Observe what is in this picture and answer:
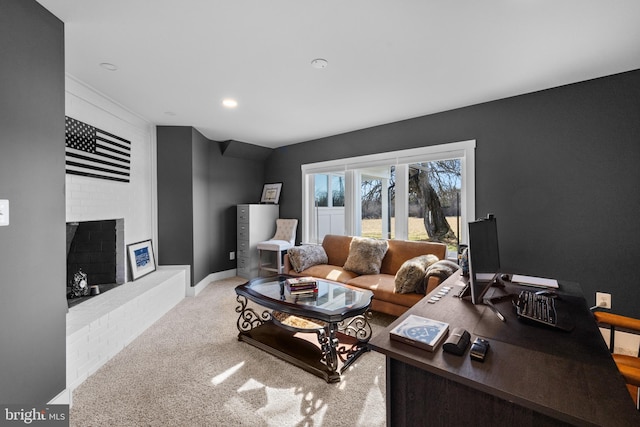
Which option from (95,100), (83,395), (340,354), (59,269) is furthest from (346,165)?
(83,395)

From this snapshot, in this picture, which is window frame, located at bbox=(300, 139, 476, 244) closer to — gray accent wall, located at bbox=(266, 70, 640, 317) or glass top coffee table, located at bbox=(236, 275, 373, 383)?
gray accent wall, located at bbox=(266, 70, 640, 317)

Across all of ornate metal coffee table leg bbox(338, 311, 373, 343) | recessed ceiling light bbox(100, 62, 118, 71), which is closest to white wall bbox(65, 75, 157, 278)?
recessed ceiling light bbox(100, 62, 118, 71)

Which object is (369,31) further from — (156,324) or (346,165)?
(156,324)

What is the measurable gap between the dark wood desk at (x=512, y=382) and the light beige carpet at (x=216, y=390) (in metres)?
0.77

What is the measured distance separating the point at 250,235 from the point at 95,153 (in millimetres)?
2471

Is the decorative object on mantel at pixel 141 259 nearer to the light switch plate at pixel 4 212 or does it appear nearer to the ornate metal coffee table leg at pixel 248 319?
the ornate metal coffee table leg at pixel 248 319

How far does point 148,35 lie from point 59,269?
5.38 ft

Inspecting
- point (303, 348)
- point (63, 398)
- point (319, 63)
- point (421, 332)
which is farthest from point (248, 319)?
point (319, 63)

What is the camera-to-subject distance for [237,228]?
507cm

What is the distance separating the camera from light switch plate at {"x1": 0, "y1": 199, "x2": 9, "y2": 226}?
138cm

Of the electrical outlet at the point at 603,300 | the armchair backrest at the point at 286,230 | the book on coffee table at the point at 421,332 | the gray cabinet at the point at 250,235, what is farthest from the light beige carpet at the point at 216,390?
the armchair backrest at the point at 286,230

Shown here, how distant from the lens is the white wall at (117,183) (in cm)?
255

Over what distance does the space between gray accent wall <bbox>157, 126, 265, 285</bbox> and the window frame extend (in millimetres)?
1259

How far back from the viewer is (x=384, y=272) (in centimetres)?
359
